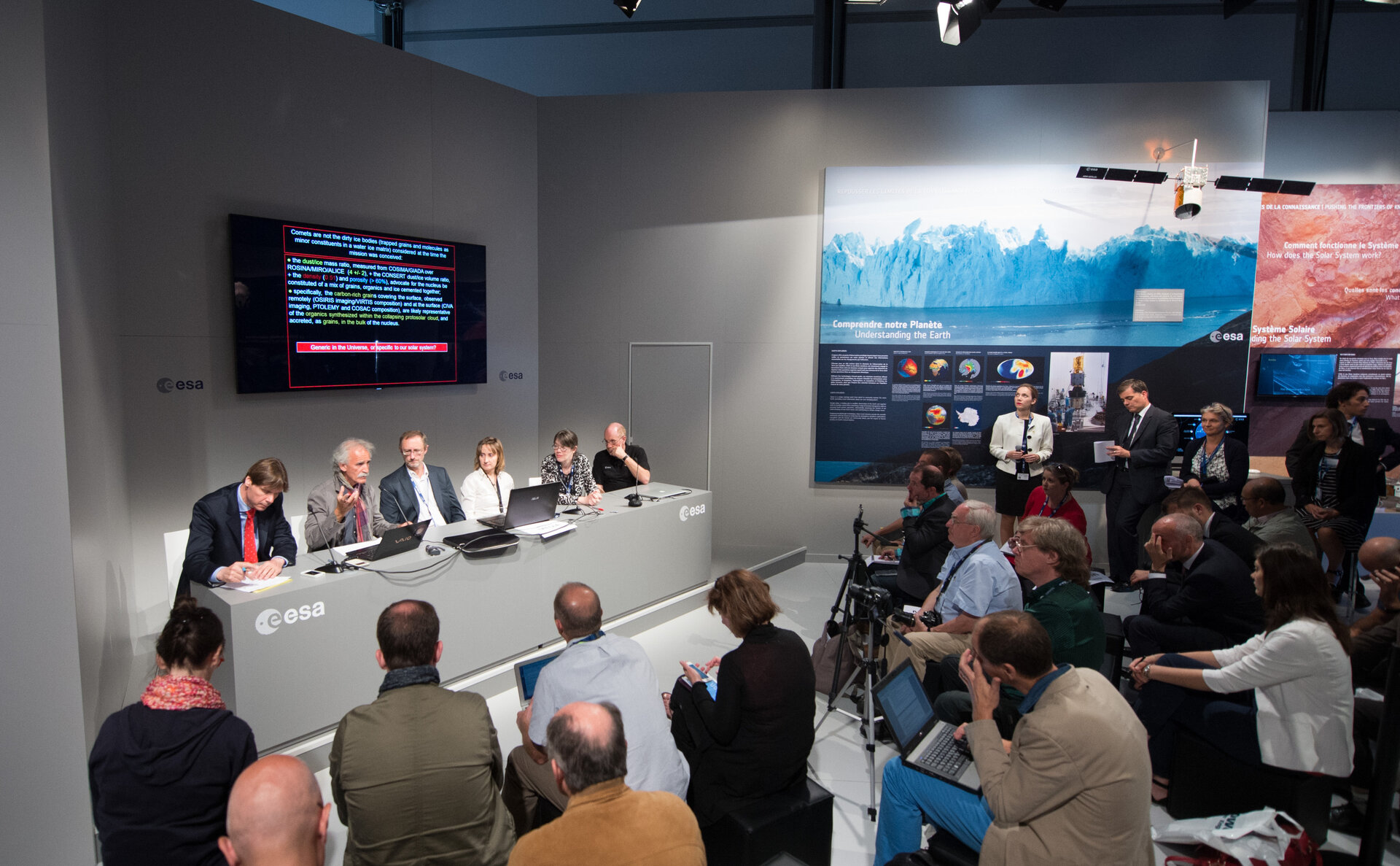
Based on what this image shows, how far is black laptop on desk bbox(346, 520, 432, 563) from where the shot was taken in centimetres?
374

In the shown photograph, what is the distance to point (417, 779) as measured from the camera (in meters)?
1.95

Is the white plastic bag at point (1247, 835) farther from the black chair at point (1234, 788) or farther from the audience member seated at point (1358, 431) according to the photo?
the audience member seated at point (1358, 431)

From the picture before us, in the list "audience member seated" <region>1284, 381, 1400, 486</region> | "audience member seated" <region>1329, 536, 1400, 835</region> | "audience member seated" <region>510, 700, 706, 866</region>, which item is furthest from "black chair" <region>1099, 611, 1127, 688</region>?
"audience member seated" <region>510, 700, 706, 866</region>

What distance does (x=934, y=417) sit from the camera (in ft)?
22.0

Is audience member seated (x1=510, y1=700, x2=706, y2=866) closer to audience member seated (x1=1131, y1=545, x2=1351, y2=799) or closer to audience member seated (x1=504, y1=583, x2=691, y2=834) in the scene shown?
audience member seated (x1=504, y1=583, x2=691, y2=834)

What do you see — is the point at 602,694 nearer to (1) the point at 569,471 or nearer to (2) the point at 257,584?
(2) the point at 257,584

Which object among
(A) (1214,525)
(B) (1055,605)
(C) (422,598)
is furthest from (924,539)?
(C) (422,598)

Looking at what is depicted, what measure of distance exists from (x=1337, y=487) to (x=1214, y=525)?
1699 millimetres

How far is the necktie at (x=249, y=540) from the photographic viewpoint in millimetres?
3643

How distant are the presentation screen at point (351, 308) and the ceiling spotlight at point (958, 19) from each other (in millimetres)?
4030

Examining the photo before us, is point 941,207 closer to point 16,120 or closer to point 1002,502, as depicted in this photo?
point 1002,502

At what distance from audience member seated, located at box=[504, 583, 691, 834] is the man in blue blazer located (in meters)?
2.32

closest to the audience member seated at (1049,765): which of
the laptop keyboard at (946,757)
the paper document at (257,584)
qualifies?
the laptop keyboard at (946,757)

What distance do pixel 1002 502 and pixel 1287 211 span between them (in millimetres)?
3816
